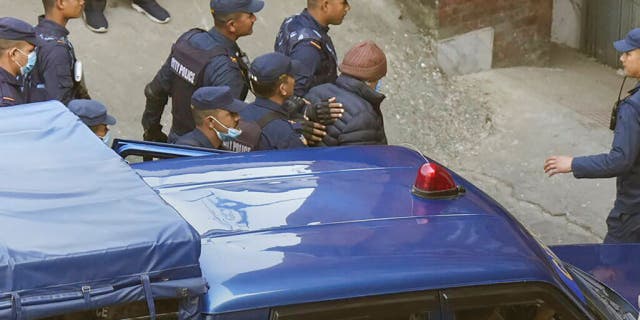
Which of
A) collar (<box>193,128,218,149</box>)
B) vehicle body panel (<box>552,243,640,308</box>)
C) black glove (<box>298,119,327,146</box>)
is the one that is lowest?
vehicle body panel (<box>552,243,640,308</box>)

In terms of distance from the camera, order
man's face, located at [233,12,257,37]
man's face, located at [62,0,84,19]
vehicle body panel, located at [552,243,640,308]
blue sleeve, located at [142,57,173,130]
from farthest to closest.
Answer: blue sleeve, located at [142,57,173,130], man's face, located at [233,12,257,37], man's face, located at [62,0,84,19], vehicle body panel, located at [552,243,640,308]

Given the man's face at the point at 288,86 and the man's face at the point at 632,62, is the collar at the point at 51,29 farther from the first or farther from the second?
the man's face at the point at 632,62

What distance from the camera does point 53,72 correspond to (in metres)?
7.15

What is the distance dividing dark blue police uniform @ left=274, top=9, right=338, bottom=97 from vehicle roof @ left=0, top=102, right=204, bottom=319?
119 inches

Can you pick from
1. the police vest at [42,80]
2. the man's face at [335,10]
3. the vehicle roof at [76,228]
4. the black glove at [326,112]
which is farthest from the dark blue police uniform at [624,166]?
the vehicle roof at [76,228]

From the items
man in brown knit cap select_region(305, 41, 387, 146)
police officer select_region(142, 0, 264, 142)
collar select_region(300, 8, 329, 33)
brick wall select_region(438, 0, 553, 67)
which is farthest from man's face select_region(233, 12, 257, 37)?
brick wall select_region(438, 0, 553, 67)

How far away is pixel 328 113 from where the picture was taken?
6.62 m

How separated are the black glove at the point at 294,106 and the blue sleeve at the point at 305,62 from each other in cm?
44

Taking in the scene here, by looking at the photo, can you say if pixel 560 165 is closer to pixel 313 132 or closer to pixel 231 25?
pixel 313 132

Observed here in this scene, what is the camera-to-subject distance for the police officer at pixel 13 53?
6.77 m

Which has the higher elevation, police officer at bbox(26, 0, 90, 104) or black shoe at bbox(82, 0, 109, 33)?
police officer at bbox(26, 0, 90, 104)

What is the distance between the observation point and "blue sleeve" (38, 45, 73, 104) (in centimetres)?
714

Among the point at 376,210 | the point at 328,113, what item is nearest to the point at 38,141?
the point at 376,210

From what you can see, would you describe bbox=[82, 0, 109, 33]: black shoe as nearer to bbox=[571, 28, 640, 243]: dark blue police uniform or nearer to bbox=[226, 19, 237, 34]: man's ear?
bbox=[226, 19, 237, 34]: man's ear
